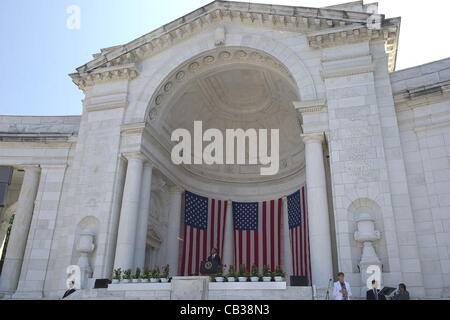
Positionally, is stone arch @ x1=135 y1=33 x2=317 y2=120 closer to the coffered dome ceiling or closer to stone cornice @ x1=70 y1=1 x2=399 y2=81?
stone cornice @ x1=70 y1=1 x2=399 y2=81

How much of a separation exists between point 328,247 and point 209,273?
17.9ft

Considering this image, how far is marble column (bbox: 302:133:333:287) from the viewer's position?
1641 centimetres

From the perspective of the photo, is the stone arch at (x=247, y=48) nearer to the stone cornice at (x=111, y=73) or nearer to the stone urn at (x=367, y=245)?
the stone cornice at (x=111, y=73)

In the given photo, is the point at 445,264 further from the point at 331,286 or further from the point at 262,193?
the point at 262,193

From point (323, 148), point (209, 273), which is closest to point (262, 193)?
point (323, 148)

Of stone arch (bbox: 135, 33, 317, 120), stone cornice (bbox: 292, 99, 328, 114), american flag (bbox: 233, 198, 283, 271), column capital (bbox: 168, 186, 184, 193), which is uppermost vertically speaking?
stone arch (bbox: 135, 33, 317, 120)

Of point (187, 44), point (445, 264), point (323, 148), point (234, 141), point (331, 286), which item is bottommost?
point (331, 286)

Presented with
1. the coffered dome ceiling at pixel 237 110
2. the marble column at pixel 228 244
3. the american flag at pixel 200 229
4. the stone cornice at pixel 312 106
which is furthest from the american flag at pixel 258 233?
the stone cornice at pixel 312 106

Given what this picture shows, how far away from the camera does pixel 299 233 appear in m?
24.0

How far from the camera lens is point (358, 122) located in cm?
1814

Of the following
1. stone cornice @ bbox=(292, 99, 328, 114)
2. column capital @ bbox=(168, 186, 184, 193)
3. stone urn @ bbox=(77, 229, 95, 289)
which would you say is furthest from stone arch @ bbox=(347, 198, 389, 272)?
column capital @ bbox=(168, 186, 184, 193)

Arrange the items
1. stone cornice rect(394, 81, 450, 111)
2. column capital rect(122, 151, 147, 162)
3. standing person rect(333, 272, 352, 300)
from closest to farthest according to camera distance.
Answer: standing person rect(333, 272, 352, 300), stone cornice rect(394, 81, 450, 111), column capital rect(122, 151, 147, 162)

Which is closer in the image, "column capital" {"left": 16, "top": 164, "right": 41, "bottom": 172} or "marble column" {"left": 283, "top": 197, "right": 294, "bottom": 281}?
"column capital" {"left": 16, "top": 164, "right": 41, "bottom": 172}

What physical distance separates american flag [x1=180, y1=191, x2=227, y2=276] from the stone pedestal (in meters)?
11.1
